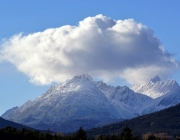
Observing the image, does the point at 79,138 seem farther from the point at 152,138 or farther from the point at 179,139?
the point at 179,139

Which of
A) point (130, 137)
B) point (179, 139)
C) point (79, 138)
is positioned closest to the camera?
point (179, 139)

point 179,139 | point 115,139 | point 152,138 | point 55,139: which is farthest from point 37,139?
point 179,139

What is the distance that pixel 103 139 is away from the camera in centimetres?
17338

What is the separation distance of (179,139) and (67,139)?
58.0 metres

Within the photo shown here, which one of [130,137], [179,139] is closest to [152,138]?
[130,137]

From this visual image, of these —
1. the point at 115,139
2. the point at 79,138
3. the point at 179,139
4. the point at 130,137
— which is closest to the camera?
the point at 179,139

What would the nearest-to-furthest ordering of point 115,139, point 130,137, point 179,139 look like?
point 179,139 → point 130,137 → point 115,139

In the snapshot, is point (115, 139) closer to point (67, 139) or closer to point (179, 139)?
point (67, 139)

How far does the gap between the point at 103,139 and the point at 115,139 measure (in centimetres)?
728

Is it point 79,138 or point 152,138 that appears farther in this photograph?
point 79,138

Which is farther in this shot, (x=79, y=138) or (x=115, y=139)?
(x=79, y=138)

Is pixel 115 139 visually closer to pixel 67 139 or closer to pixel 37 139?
pixel 67 139

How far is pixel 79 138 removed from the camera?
192 m

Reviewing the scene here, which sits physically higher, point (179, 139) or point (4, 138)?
point (4, 138)
